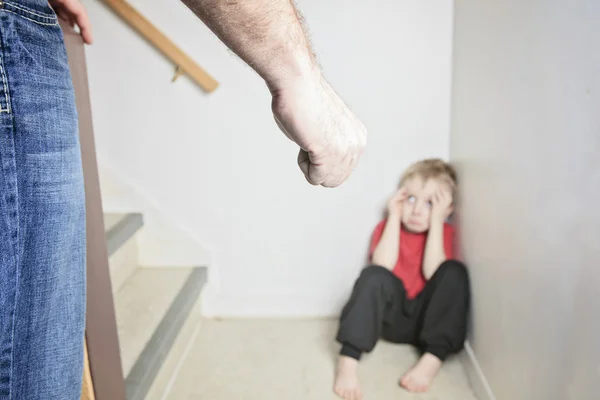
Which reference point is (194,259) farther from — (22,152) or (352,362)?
(22,152)

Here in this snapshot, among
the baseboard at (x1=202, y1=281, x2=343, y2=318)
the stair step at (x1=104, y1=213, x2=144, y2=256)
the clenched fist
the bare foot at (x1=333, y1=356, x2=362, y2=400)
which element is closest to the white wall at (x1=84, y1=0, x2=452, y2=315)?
the baseboard at (x1=202, y1=281, x2=343, y2=318)

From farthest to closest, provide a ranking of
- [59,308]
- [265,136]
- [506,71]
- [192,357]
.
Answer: [265,136], [192,357], [506,71], [59,308]

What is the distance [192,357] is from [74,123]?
4.22ft

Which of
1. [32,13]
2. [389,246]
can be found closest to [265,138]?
[389,246]

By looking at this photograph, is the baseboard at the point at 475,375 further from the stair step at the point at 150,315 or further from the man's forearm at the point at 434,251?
the stair step at the point at 150,315

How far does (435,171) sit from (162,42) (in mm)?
1033

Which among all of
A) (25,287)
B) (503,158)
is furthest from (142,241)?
(25,287)

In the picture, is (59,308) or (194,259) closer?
(59,308)

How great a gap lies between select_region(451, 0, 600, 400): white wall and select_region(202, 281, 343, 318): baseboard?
594 mm

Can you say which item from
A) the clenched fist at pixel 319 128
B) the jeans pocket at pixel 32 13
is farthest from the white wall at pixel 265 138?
the clenched fist at pixel 319 128

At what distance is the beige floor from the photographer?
1.51 meters

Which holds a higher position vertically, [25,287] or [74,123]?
[74,123]

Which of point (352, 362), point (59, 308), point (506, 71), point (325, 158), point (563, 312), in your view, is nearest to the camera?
point (325, 158)

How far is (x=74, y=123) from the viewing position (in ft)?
1.94
